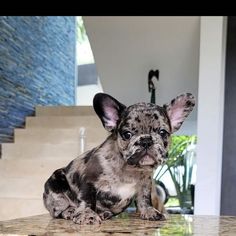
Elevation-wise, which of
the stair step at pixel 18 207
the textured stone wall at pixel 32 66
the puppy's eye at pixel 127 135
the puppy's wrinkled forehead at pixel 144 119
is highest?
the textured stone wall at pixel 32 66

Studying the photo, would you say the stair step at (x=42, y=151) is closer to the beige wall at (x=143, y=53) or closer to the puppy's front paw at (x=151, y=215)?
the beige wall at (x=143, y=53)

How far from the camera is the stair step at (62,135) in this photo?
3471mm

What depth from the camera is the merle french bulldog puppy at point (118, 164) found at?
85 cm

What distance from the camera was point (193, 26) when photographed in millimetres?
3195

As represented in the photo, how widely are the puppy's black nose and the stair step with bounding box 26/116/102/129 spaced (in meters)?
2.72

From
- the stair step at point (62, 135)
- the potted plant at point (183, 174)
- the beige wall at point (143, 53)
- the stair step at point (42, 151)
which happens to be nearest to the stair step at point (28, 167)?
the stair step at point (42, 151)

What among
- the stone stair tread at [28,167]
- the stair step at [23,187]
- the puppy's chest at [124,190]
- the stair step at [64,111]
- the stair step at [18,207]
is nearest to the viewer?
the puppy's chest at [124,190]

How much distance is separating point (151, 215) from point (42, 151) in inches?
105

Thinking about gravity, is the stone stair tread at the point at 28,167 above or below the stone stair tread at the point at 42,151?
below

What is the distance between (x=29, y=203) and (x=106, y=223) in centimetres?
225

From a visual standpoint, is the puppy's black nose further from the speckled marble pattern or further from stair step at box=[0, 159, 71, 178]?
stair step at box=[0, 159, 71, 178]

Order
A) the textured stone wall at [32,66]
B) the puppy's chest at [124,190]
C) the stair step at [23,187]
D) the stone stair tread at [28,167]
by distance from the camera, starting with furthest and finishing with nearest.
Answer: the textured stone wall at [32,66] → the stone stair tread at [28,167] → the stair step at [23,187] → the puppy's chest at [124,190]

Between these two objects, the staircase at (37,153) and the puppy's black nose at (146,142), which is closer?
the puppy's black nose at (146,142)

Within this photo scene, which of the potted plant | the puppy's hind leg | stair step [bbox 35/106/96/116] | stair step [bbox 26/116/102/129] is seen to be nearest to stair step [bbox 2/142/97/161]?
stair step [bbox 26/116/102/129]
